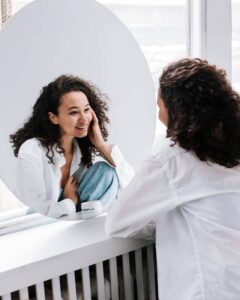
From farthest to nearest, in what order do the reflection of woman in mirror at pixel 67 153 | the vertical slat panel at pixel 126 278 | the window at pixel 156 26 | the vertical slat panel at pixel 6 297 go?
1. the window at pixel 156 26
2. the vertical slat panel at pixel 126 278
3. the reflection of woman in mirror at pixel 67 153
4. the vertical slat panel at pixel 6 297

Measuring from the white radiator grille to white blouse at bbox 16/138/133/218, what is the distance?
0.16 metres

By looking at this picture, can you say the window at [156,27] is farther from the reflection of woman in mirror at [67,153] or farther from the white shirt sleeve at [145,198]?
the white shirt sleeve at [145,198]

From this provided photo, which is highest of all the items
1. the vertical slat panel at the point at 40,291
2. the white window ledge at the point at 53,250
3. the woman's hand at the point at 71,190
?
the woman's hand at the point at 71,190

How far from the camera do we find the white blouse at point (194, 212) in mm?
1068

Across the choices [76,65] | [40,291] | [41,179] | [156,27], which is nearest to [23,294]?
[40,291]

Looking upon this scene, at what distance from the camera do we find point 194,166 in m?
1.09

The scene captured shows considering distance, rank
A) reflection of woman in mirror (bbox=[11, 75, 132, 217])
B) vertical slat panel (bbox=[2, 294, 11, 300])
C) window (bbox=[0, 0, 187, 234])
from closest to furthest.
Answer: vertical slat panel (bbox=[2, 294, 11, 300]), reflection of woman in mirror (bbox=[11, 75, 132, 217]), window (bbox=[0, 0, 187, 234])

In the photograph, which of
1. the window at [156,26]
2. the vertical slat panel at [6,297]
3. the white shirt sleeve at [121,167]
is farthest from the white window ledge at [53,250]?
the window at [156,26]

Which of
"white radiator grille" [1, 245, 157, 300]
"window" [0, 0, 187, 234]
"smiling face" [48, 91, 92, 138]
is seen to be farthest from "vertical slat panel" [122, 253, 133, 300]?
"window" [0, 0, 187, 234]

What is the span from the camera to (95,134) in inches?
48.7

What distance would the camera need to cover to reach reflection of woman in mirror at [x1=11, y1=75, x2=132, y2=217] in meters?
1.12

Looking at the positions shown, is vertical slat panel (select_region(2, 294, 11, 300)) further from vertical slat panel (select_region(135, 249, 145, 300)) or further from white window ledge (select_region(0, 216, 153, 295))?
vertical slat panel (select_region(135, 249, 145, 300))

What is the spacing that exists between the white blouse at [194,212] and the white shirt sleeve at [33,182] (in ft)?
0.57

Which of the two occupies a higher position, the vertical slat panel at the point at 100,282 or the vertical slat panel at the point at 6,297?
the vertical slat panel at the point at 6,297
